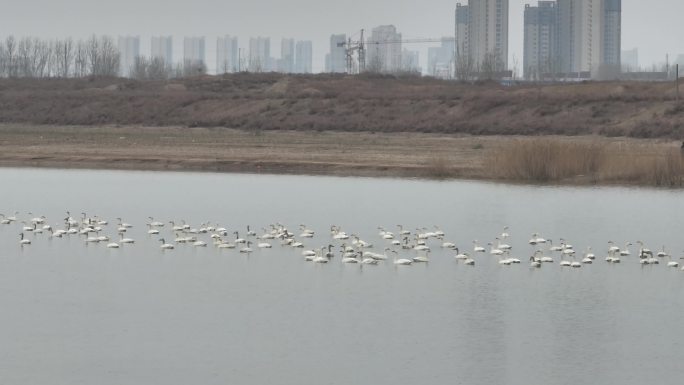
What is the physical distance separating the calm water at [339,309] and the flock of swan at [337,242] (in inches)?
9.0

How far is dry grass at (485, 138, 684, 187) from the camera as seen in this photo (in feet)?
127

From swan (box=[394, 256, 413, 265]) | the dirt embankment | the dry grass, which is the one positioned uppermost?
the dirt embankment

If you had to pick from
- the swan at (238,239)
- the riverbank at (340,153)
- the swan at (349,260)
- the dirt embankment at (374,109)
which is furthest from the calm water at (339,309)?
the dirt embankment at (374,109)

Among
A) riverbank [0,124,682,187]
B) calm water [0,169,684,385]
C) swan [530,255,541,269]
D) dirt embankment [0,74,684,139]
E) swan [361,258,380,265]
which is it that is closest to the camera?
calm water [0,169,684,385]

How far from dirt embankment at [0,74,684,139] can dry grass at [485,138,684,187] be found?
41.7 feet

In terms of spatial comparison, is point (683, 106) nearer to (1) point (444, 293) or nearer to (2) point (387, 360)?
(1) point (444, 293)

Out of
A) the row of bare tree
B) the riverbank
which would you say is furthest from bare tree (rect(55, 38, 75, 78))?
the riverbank

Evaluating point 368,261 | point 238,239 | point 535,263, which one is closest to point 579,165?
point 238,239

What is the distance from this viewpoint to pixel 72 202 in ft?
115

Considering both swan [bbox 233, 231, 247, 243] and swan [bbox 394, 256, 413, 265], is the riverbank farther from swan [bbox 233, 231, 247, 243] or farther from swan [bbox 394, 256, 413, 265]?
swan [bbox 394, 256, 413, 265]

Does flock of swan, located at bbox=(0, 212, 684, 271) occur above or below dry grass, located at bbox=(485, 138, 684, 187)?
below

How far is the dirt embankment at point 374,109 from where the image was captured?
192ft

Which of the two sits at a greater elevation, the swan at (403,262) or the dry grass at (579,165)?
the dry grass at (579,165)

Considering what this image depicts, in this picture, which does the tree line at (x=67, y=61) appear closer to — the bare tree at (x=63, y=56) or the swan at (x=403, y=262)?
the bare tree at (x=63, y=56)
